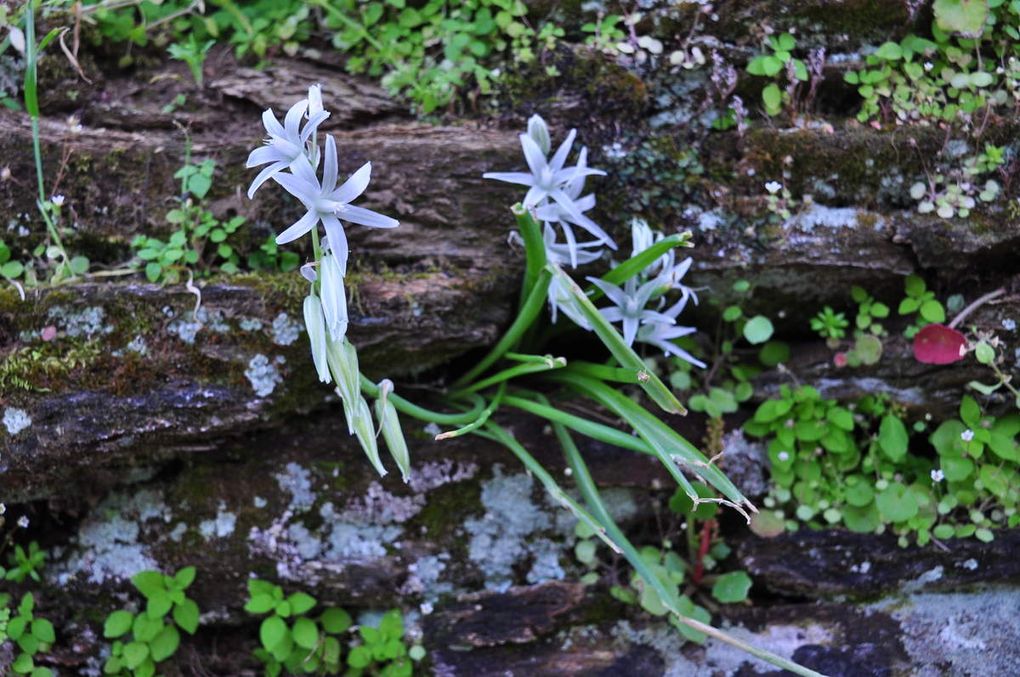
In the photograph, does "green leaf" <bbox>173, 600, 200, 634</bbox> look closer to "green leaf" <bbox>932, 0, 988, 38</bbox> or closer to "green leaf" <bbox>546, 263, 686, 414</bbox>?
"green leaf" <bbox>546, 263, 686, 414</bbox>

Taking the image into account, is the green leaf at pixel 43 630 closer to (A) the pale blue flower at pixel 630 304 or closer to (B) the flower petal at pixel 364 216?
(B) the flower petal at pixel 364 216

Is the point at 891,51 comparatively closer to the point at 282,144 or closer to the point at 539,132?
the point at 539,132

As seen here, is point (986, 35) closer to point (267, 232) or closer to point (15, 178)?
point (267, 232)

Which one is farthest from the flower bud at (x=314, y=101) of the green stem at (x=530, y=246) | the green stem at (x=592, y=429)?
the green stem at (x=592, y=429)

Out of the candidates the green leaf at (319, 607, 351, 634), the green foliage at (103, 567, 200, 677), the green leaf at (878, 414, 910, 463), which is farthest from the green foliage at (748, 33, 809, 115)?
the green foliage at (103, 567, 200, 677)

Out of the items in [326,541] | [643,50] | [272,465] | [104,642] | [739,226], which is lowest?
[104,642]

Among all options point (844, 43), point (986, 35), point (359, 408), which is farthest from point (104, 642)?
point (986, 35)
